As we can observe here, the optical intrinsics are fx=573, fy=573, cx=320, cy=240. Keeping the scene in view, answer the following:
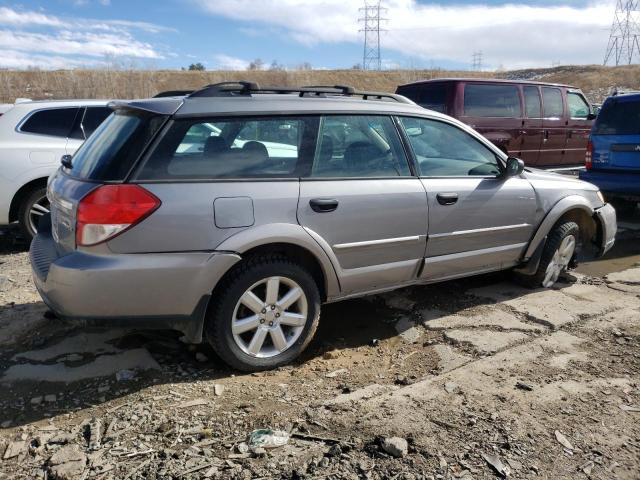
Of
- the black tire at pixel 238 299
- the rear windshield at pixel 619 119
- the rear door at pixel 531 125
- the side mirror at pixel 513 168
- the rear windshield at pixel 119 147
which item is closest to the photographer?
the rear windshield at pixel 119 147

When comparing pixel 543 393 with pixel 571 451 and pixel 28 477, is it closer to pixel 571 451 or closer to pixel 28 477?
pixel 571 451

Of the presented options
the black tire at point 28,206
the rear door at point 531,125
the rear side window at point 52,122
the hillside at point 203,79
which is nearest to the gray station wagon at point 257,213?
the black tire at point 28,206

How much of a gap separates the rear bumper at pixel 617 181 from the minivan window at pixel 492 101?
2.10 m

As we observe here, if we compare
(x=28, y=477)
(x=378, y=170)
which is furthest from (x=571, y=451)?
(x=28, y=477)

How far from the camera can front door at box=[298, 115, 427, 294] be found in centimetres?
360

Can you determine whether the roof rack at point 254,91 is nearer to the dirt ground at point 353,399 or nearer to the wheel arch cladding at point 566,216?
the dirt ground at point 353,399

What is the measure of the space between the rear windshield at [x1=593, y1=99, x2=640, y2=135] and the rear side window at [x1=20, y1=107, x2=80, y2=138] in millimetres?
6900

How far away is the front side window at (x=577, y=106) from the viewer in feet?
35.4

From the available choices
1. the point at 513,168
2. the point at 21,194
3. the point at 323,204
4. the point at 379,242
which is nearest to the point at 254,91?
the point at 323,204

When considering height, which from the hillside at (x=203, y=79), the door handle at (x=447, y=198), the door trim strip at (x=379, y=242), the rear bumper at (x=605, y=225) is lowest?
the rear bumper at (x=605, y=225)

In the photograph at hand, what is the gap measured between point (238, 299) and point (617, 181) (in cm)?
624

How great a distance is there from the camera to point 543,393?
333 centimetres

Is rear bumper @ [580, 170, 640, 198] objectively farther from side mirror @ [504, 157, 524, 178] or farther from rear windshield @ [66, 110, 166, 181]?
rear windshield @ [66, 110, 166, 181]

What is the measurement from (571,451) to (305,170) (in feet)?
6.98
